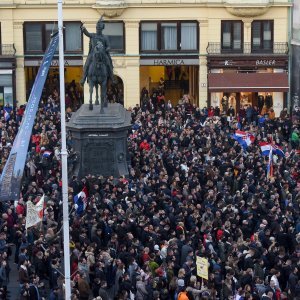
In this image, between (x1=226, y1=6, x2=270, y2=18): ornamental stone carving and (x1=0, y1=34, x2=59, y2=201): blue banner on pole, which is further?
(x1=226, y1=6, x2=270, y2=18): ornamental stone carving

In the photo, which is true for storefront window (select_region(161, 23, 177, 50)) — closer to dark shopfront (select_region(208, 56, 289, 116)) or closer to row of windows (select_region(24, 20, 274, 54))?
row of windows (select_region(24, 20, 274, 54))

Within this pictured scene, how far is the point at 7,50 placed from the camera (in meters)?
69.8

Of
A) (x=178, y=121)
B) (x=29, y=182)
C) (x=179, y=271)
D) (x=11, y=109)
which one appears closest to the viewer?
(x=179, y=271)

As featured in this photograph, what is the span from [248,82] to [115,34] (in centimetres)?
868

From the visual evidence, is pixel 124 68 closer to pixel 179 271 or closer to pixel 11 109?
pixel 11 109

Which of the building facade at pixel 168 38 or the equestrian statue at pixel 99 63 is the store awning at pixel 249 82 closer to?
the building facade at pixel 168 38

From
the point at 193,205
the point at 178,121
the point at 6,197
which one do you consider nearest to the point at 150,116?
the point at 178,121

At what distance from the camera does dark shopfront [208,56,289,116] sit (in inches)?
2692

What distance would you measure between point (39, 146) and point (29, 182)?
6623mm

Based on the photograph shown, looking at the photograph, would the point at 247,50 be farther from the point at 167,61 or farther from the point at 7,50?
the point at 7,50

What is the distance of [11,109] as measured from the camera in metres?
63.6

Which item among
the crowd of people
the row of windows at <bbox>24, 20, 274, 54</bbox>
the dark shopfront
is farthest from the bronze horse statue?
the row of windows at <bbox>24, 20, 274, 54</bbox>

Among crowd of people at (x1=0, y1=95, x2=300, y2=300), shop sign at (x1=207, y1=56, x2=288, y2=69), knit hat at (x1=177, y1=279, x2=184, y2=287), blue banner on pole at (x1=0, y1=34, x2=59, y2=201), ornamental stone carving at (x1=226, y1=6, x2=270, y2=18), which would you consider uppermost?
ornamental stone carving at (x1=226, y1=6, x2=270, y2=18)

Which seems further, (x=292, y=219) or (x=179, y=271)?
(x=292, y=219)
